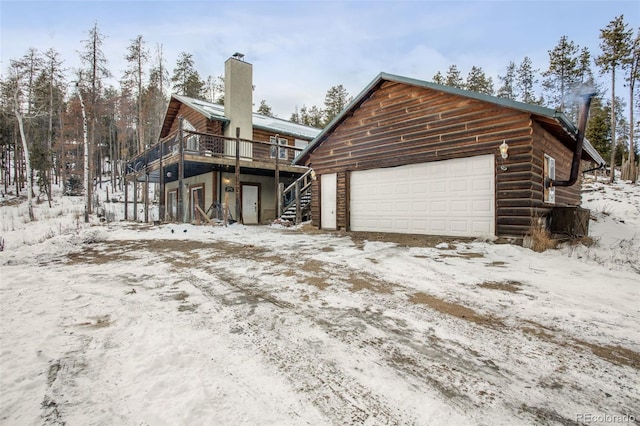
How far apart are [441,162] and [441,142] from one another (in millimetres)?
593

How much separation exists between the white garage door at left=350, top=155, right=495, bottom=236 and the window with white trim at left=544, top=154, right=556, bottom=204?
159 centimetres

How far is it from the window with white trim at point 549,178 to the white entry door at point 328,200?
6.58 meters

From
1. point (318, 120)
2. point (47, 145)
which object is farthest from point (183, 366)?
point (318, 120)

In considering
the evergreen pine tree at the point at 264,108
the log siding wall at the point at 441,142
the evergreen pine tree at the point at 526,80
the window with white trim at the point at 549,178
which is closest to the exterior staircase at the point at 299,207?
the log siding wall at the point at 441,142

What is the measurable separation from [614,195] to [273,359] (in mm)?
20786

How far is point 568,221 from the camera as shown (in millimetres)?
7301

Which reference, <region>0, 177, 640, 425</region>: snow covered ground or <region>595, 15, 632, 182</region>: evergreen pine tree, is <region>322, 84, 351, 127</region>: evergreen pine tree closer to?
<region>595, 15, 632, 182</region>: evergreen pine tree

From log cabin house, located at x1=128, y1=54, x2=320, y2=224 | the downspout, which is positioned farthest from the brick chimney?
the downspout

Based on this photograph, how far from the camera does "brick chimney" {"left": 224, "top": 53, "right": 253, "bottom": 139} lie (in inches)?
610

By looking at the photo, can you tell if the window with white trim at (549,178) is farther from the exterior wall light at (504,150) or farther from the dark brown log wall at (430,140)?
the exterior wall light at (504,150)

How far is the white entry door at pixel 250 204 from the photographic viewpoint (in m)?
16.3

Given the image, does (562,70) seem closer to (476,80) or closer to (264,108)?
(476,80)

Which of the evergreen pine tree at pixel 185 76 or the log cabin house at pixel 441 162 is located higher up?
the evergreen pine tree at pixel 185 76

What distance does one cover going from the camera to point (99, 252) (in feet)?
20.4
